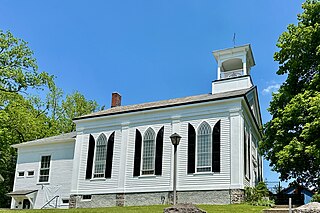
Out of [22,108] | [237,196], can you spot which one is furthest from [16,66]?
[237,196]

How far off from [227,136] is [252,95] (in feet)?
19.7

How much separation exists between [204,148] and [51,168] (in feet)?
41.1

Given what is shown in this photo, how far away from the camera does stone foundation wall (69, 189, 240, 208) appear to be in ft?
65.7

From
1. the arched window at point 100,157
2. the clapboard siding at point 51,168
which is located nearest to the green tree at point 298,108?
the arched window at point 100,157

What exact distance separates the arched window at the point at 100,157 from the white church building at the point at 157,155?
7 cm

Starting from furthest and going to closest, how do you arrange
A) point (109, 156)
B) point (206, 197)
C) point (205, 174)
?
point (109, 156) → point (205, 174) → point (206, 197)

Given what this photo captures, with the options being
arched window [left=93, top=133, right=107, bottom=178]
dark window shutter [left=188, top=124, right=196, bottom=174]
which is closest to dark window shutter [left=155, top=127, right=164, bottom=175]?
dark window shutter [left=188, top=124, right=196, bottom=174]

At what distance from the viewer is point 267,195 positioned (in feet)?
65.8

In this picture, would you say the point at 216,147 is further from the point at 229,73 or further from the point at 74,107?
the point at 74,107

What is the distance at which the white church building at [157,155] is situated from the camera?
68.8 feet

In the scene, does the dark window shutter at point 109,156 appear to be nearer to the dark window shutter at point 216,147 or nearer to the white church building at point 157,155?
the white church building at point 157,155

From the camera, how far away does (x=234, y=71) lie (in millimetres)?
26609

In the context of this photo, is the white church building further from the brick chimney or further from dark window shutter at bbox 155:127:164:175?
the brick chimney

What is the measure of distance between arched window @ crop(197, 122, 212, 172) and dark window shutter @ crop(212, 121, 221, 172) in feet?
0.62
